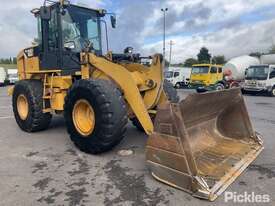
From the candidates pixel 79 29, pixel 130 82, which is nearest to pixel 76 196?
pixel 130 82

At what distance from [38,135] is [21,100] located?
48.8 inches

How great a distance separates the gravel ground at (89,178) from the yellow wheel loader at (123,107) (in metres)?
0.19

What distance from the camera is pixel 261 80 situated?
2000 centimetres

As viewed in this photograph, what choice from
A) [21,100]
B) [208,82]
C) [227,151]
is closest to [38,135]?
[21,100]

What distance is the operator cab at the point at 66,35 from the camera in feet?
22.0

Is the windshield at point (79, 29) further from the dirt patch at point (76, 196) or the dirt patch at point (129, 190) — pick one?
the dirt patch at point (76, 196)

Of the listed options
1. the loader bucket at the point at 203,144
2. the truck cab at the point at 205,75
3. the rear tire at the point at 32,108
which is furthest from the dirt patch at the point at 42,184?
the truck cab at the point at 205,75

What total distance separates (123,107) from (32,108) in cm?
301

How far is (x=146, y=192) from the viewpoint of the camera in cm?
400

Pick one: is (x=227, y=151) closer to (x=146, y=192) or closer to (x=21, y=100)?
(x=146, y=192)

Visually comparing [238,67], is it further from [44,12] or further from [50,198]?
[50,198]

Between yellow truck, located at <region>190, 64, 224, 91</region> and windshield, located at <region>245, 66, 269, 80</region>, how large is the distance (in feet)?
7.81

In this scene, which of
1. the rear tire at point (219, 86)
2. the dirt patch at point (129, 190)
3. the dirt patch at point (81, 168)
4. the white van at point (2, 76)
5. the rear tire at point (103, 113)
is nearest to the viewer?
the dirt patch at point (129, 190)

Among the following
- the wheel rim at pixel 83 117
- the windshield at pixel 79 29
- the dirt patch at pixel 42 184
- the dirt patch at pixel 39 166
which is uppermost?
the windshield at pixel 79 29
